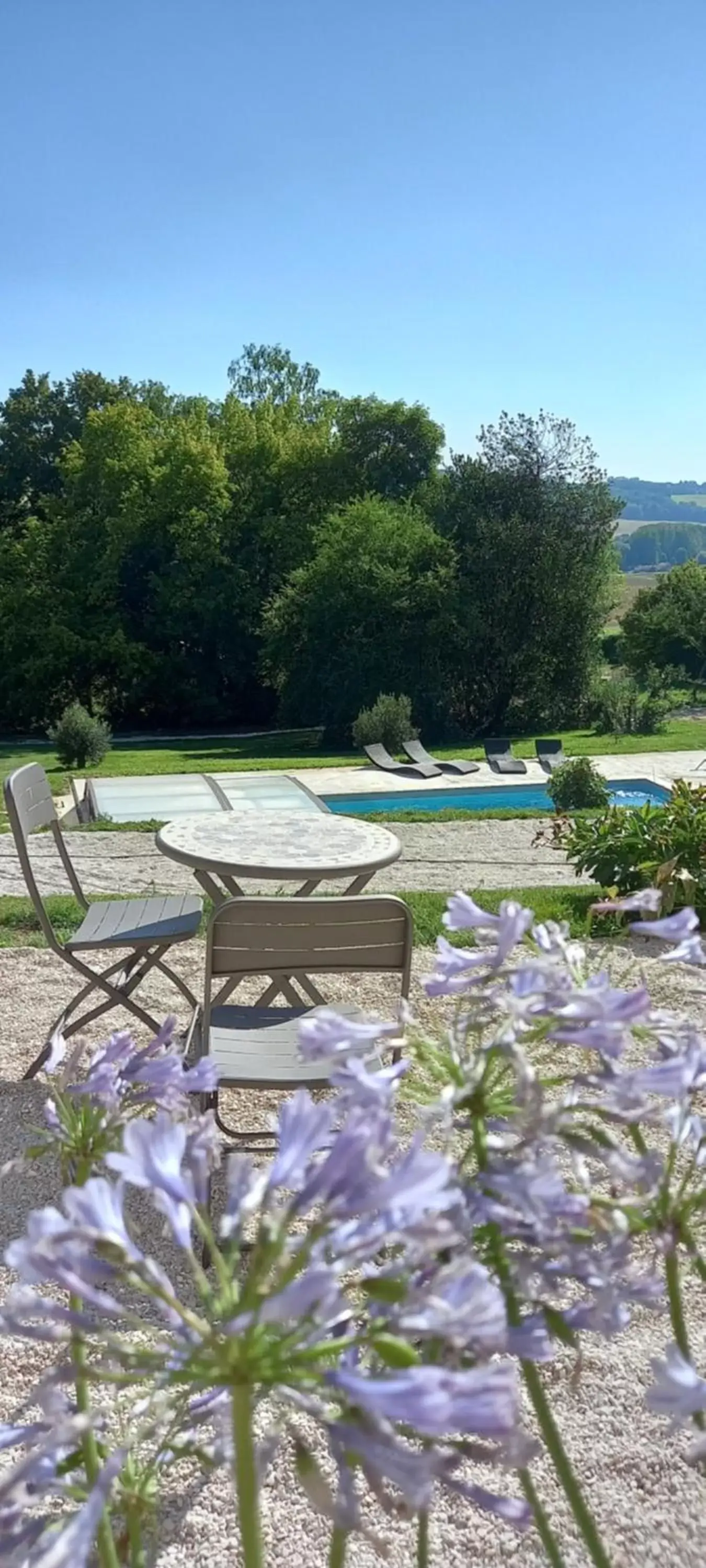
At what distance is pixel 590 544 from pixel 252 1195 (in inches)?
893

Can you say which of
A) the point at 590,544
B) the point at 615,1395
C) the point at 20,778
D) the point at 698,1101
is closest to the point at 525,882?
the point at 698,1101

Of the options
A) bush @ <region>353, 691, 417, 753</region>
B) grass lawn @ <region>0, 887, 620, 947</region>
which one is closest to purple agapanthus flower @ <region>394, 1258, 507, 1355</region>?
grass lawn @ <region>0, 887, 620, 947</region>

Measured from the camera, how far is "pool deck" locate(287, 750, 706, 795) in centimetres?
1384

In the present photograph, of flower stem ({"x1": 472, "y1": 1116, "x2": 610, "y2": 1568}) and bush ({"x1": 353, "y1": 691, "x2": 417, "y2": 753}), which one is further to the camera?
bush ({"x1": 353, "y1": 691, "x2": 417, "y2": 753})

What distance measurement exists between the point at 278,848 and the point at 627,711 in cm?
1682

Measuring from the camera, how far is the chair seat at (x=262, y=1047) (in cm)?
297

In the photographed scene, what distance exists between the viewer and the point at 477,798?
13977mm

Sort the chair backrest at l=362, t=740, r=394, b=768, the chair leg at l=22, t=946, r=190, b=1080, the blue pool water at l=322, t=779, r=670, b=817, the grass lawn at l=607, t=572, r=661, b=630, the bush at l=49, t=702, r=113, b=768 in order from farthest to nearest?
the grass lawn at l=607, t=572, r=661, b=630 < the bush at l=49, t=702, r=113, b=768 < the chair backrest at l=362, t=740, r=394, b=768 < the blue pool water at l=322, t=779, r=670, b=817 < the chair leg at l=22, t=946, r=190, b=1080

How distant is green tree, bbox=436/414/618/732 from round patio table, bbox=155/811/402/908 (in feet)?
56.6

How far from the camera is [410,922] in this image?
10.7 feet

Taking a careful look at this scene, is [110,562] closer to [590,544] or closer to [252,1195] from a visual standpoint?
[590,544]

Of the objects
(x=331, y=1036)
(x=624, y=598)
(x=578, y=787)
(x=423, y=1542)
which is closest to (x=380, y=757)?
(x=578, y=787)

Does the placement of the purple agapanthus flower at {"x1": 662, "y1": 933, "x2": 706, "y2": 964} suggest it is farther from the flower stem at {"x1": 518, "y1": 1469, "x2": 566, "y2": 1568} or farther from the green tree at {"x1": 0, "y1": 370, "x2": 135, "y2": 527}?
the green tree at {"x1": 0, "y1": 370, "x2": 135, "y2": 527}

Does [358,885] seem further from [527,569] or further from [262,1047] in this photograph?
[527,569]
